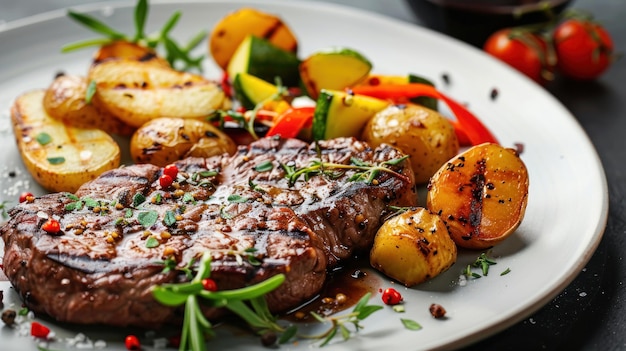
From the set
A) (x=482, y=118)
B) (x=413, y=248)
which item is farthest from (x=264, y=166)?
(x=482, y=118)

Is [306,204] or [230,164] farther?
[230,164]

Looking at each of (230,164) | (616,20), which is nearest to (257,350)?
(230,164)

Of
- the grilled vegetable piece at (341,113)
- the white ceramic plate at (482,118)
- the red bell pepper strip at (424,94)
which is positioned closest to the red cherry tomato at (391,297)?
the white ceramic plate at (482,118)

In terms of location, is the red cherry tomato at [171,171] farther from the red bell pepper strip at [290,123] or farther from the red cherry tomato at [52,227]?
the red bell pepper strip at [290,123]

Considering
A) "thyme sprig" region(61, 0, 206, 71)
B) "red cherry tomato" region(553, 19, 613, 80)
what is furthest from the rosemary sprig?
"red cherry tomato" region(553, 19, 613, 80)

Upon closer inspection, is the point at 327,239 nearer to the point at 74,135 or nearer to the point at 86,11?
the point at 74,135

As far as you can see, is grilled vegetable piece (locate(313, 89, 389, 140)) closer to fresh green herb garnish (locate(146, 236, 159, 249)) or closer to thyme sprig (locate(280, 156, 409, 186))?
thyme sprig (locate(280, 156, 409, 186))
